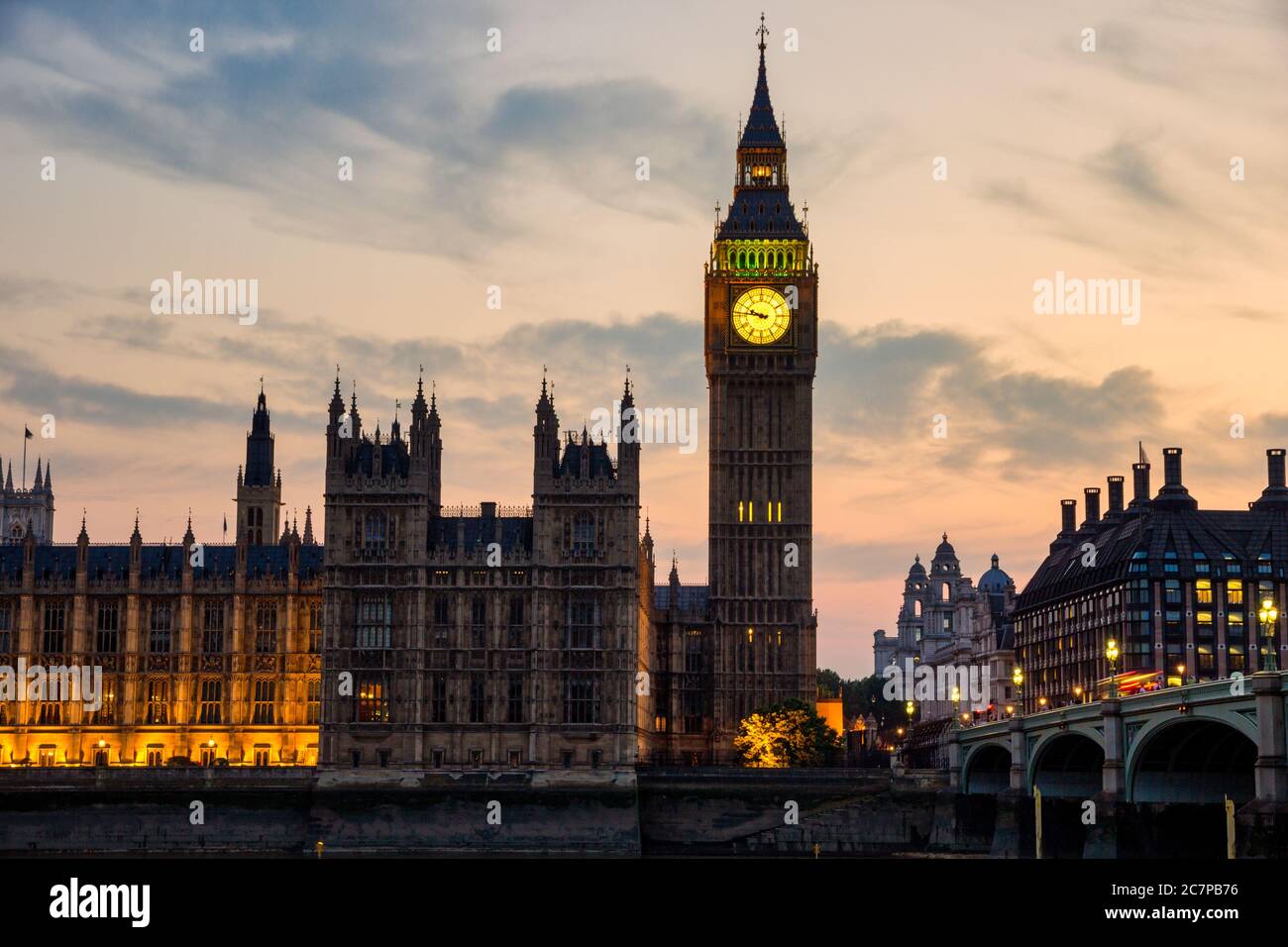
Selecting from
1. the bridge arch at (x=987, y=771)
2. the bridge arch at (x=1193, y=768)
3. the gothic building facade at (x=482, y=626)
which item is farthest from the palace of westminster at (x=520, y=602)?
the bridge arch at (x=1193, y=768)

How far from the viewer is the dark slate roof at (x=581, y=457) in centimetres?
14462

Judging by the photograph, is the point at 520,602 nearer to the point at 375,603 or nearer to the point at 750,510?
the point at 375,603

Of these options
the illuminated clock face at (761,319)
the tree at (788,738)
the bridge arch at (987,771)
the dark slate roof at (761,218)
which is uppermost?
the dark slate roof at (761,218)

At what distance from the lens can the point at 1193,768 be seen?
10550 cm

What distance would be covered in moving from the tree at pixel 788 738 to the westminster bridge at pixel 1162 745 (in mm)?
17437

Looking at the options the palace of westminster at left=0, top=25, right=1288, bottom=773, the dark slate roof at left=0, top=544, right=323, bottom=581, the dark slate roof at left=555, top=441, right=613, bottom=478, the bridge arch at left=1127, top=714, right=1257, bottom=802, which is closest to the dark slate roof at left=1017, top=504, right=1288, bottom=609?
the palace of westminster at left=0, top=25, right=1288, bottom=773

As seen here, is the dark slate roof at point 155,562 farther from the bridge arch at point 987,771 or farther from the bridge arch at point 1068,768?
the bridge arch at point 1068,768

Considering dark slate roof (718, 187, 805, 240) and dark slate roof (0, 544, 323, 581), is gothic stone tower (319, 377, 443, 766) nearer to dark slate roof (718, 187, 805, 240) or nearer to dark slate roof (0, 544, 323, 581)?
dark slate roof (0, 544, 323, 581)

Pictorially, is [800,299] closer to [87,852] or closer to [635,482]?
[635,482]

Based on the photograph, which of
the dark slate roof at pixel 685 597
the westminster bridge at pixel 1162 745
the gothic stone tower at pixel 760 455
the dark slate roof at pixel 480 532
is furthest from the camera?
the dark slate roof at pixel 685 597

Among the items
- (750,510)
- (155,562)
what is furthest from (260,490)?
(750,510)

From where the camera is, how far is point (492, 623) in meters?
142

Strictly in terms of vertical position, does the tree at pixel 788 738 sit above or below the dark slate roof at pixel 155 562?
below

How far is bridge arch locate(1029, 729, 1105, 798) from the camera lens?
122 meters
